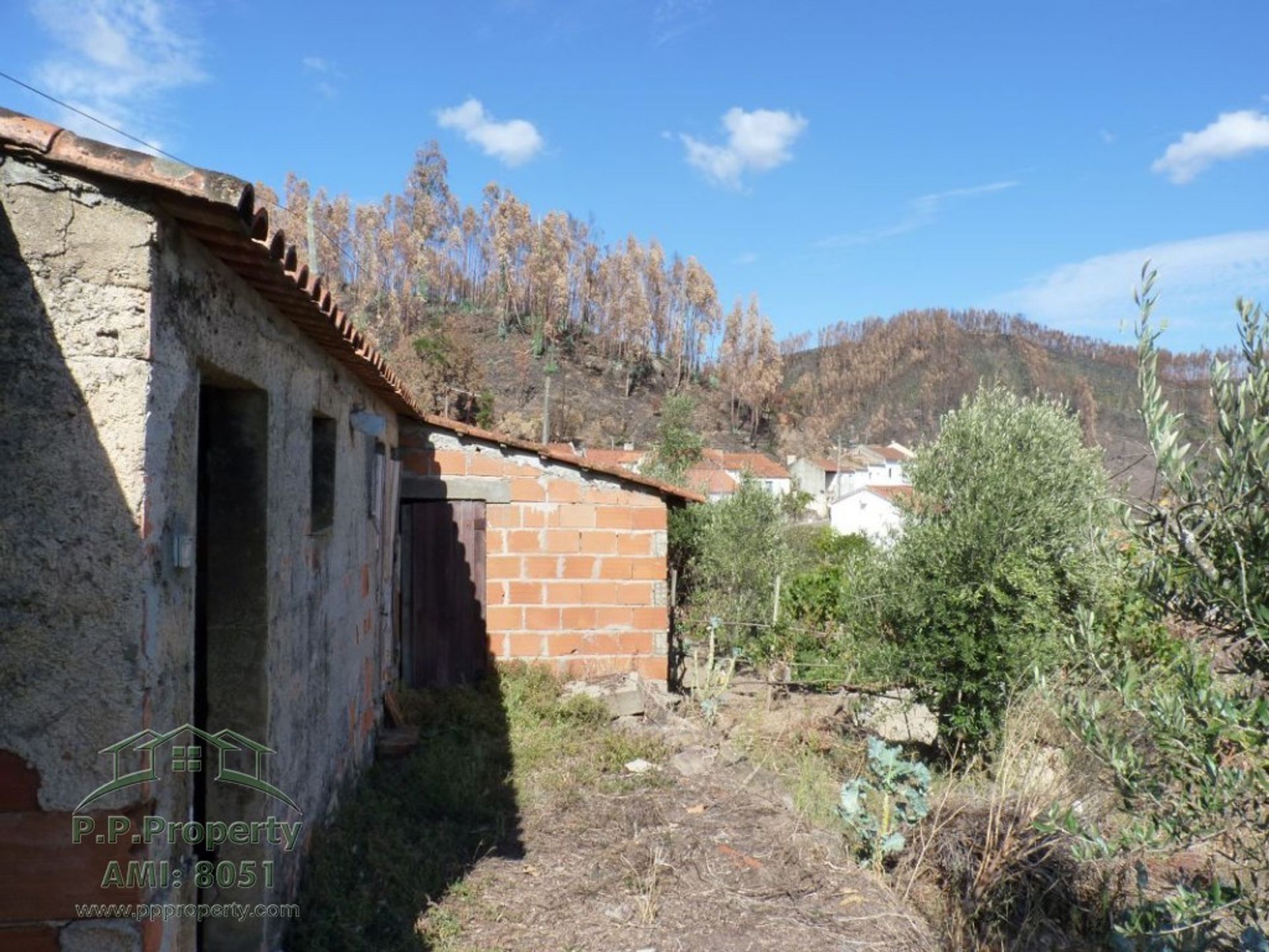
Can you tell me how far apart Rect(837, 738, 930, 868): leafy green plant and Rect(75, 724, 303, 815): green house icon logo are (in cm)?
344

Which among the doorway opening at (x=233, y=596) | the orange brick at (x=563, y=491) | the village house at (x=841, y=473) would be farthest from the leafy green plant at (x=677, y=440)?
the doorway opening at (x=233, y=596)

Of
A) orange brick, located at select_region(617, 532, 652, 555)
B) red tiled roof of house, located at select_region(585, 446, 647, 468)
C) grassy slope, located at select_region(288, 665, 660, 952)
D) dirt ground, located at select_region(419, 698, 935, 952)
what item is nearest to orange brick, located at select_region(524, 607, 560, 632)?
grassy slope, located at select_region(288, 665, 660, 952)

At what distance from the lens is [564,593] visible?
9234 millimetres

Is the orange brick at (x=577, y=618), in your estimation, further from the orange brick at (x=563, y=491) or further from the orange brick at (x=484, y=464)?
the orange brick at (x=484, y=464)

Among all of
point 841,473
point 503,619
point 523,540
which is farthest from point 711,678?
point 841,473

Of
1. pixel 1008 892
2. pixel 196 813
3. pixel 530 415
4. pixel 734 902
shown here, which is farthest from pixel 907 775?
pixel 530 415

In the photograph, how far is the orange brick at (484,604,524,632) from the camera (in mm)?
9156

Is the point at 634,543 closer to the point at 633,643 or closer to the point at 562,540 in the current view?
the point at 562,540

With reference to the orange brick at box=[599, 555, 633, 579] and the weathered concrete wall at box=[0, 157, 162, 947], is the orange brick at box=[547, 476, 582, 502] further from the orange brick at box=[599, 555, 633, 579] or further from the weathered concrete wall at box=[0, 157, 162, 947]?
the weathered concrete wall at box=[0, 157, 162, 947]

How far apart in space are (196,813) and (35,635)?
1624 millimetres

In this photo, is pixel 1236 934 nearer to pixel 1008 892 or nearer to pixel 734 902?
pixel 1008 892

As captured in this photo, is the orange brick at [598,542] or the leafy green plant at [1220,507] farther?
the orange brick at [598,542]

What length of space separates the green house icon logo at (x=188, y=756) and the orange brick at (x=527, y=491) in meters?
5.28

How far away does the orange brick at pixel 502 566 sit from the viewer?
9172mm
